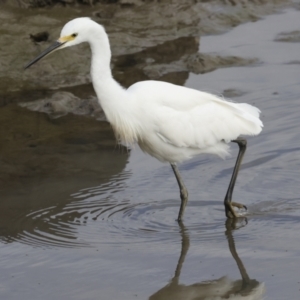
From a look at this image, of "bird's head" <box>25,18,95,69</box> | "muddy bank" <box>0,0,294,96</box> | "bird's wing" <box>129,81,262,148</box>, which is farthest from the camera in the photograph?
"muddy bank" <box>0,0,294,96</box>

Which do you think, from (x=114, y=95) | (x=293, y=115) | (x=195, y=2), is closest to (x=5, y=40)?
(x=195, y=2)

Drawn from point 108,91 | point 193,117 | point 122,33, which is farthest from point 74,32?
point 122,33

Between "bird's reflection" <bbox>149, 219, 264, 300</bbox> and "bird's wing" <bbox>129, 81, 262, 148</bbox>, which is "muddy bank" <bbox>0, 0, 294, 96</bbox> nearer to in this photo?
"bird's wing" <bbox>129, 81, 262, 148</bbox>

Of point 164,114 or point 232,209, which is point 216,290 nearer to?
point 232,209

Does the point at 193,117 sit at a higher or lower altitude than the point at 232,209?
higher

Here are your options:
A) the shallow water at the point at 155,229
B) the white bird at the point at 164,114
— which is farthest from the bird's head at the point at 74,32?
the shallow water at the point at 155,229

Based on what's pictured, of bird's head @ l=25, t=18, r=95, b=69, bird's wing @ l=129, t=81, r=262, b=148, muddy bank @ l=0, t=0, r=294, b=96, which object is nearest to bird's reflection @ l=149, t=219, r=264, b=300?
bird's wing @ l=129, t=81, r=262, b=148

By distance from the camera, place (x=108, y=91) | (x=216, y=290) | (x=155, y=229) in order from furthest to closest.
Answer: (x=155, y=229) → (x=108, y=91) → (x=216, y=290)

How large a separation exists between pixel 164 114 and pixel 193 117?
303 millimetres

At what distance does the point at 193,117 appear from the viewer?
19.8ft

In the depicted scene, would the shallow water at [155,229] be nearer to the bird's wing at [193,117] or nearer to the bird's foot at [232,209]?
the bird's foot at [232,209]

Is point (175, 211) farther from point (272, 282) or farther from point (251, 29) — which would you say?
point (251, 29)

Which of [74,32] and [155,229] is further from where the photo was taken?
[155,229]

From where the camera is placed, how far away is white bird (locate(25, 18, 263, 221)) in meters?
5.56
